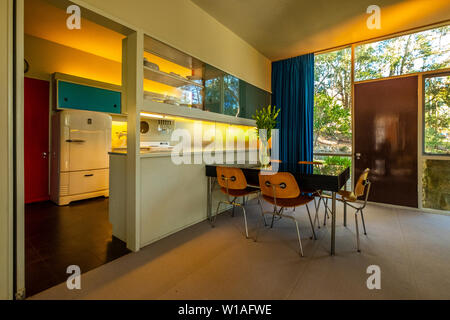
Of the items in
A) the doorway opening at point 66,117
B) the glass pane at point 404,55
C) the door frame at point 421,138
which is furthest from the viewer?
the door frame at point 421,138

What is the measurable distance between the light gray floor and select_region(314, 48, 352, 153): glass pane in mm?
2089

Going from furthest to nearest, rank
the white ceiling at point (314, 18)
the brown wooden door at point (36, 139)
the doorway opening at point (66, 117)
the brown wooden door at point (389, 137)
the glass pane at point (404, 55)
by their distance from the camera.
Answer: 1. the brown wooden door at point (36, 139)
2. the brown wooden door at point (389, 137)
3. the glass pane at point (404, 55)
4. the doorway opening at point (66, 117)
5. the white ceiling at point (314, 18)

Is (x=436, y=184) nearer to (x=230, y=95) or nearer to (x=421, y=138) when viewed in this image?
(x=421, y=138)

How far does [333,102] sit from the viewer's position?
169 inches

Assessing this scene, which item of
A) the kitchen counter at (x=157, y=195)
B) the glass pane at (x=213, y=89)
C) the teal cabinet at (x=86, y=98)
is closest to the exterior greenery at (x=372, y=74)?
the glass pane at (x=213, y=89)

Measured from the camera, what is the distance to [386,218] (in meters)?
3.10

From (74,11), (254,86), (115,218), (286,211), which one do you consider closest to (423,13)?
(254,86)

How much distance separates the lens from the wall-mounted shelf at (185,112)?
221 cm

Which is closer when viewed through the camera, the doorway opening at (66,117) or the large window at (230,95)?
the large window at (230,95)

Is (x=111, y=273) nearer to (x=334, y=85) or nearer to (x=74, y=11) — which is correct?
(x=74, y=11)

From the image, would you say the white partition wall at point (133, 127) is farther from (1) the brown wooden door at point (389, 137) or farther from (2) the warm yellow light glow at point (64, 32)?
(1) the brown wooden door at point (389, 137)

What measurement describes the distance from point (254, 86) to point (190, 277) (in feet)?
12.2

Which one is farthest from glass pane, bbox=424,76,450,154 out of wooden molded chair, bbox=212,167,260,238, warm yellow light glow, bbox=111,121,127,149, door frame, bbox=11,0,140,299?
warm yellow light glow, bbox=111,121,127,149

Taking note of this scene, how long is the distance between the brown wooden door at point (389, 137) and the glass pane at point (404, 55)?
20 cm
